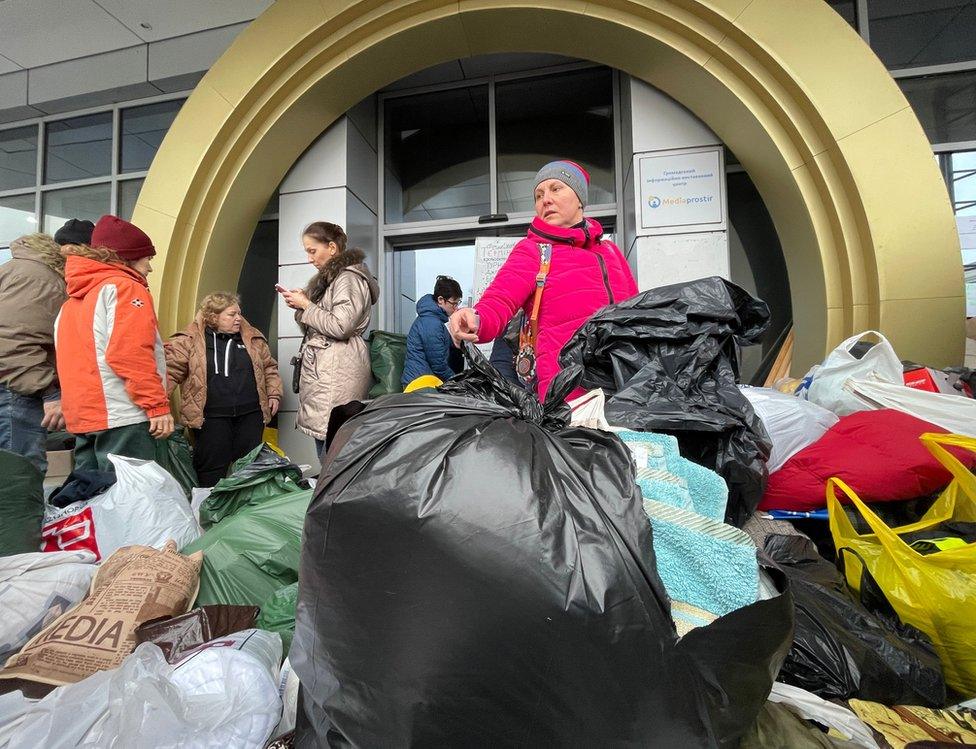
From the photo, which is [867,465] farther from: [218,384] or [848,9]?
[848,9]

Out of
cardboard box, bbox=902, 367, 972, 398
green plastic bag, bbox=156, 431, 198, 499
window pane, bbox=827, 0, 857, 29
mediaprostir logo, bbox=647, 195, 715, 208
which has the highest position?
window pane, bbox=827, 0, 857, 29

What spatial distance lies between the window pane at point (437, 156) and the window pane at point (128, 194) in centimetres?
309

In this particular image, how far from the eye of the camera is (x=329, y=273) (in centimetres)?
326

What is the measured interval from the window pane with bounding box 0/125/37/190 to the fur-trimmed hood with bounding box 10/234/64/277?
490 centimetres

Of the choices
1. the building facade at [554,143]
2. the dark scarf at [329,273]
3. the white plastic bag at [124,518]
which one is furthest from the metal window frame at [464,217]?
the white plastic bag at [124,518]

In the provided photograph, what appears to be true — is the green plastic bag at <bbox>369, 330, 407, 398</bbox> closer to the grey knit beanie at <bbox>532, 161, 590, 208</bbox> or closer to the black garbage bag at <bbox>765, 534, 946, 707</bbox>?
the grey knit beanie at <bbox>532, 161, 590, 208</bbox>

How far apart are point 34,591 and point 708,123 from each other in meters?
4.73

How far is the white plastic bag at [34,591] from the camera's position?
1.40m

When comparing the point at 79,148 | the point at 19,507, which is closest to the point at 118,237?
the point at 19,507

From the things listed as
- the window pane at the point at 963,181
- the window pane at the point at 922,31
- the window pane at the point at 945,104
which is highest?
the window pane at the point at 922,31

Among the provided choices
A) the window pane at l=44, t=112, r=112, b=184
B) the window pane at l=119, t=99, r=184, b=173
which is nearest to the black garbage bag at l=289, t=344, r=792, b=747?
the window pane at l=119, t=99, r=184, b=173

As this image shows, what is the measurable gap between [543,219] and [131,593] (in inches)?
69.6

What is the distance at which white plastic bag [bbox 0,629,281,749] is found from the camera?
905 mm

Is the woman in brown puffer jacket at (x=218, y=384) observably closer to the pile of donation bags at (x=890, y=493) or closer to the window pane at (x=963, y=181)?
the pile of donation bags at (x=890, y=493)
